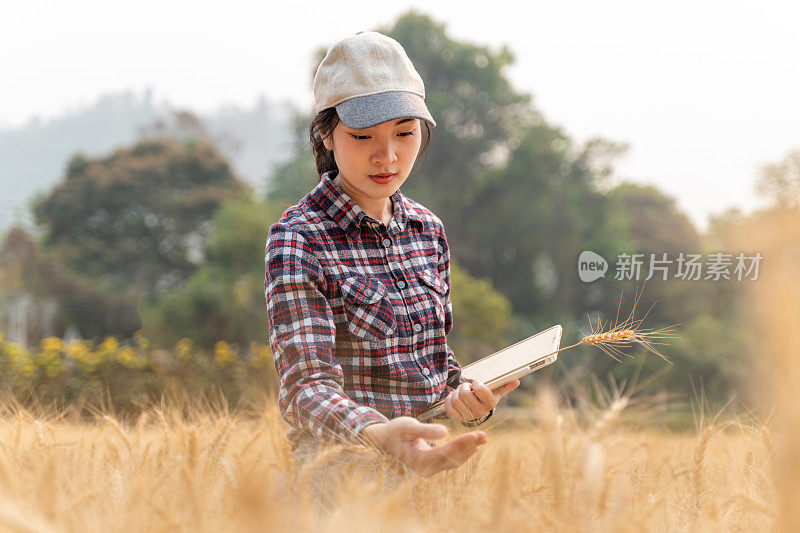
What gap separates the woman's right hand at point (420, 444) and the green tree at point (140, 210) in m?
15.4

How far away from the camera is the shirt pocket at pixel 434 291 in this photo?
1.71 m

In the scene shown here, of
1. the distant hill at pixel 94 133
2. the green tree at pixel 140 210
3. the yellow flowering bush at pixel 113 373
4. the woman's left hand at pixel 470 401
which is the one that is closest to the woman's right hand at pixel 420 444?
the woman's left hand at pixel 470 401

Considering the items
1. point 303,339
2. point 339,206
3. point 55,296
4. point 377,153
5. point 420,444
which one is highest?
point 377,153

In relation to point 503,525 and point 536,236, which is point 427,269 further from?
point 536,236

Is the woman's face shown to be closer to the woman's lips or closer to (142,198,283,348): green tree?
the woman's lips

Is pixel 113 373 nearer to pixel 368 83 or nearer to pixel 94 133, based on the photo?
pixel 368 83

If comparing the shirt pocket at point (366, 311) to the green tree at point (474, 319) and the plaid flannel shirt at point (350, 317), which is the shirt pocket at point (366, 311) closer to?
the plaid flannel shirt at point (350, 317)

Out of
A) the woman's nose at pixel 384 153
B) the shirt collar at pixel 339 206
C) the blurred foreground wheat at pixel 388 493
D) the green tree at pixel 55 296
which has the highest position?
the woman's nose at pixel 384 153

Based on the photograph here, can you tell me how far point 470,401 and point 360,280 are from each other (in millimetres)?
348

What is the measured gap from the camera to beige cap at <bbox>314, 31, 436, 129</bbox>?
1489 mm

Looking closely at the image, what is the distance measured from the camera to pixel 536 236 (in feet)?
50.6

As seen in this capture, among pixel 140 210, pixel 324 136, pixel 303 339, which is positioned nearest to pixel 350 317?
pixel 303 339

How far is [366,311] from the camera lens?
5.07ft

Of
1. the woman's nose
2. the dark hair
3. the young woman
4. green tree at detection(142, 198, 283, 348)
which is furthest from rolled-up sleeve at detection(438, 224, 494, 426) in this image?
green tree at detection(142, 198, 283, 348)
